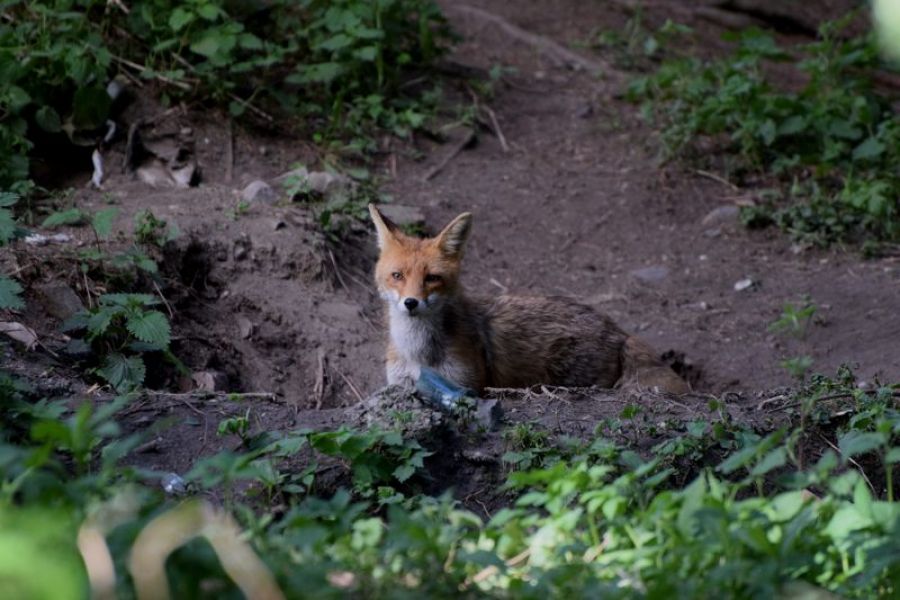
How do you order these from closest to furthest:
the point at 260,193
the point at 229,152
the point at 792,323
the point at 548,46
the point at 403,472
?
the point at 403,472, the point at 792,323, the point at 260,193, the point at 229,152, the point at 548,46

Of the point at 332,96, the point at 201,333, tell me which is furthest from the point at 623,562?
the point at 332,96

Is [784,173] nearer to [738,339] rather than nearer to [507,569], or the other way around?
[738,339]

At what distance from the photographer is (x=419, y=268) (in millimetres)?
7641

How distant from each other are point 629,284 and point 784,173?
96.6 inches

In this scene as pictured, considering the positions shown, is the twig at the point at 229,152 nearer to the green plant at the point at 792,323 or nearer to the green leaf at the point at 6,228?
the green leaf at the point at 6,228

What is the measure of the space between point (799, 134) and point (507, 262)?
3.42 meters

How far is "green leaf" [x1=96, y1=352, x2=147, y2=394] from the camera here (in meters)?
7.01

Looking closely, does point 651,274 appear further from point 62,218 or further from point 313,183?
point 62,218

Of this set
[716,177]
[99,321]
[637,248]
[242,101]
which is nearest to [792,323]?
[637,248]

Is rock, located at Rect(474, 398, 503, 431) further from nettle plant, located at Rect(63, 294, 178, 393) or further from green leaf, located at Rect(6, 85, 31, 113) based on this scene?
green leaf, located at Rect(6, 85, 31, 113)

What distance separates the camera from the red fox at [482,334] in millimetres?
7668

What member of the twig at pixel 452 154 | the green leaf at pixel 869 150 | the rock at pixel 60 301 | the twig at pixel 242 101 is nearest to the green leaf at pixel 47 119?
the twig at pixel 242 101

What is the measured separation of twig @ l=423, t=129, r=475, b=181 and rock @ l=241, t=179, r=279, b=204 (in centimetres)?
171

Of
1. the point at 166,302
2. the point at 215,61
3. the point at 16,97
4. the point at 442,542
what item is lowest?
the point at 166,302
